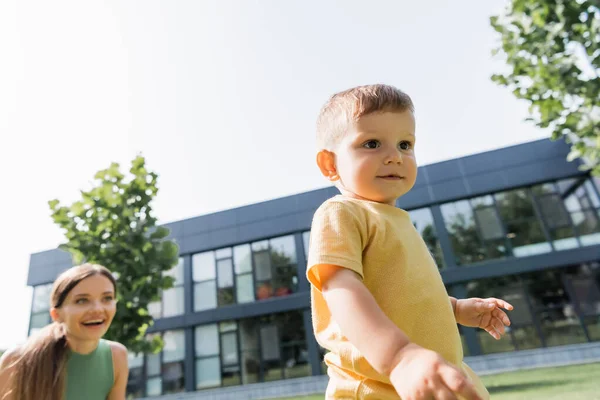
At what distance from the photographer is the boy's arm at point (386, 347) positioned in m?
0.75

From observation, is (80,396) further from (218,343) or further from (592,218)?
(592,218)

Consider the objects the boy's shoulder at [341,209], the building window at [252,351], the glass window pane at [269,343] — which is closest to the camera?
the boy's shoulder at [341,209]

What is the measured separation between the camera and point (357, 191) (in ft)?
4.48

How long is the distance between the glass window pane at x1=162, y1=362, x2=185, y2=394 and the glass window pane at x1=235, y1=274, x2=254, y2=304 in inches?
168

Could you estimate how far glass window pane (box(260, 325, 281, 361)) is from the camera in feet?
58.4

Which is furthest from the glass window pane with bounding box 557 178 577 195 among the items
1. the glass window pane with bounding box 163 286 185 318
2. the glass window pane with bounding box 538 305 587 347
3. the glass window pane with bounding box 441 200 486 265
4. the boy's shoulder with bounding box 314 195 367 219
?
the boy's shoulder with bounding box 314 195 367 219

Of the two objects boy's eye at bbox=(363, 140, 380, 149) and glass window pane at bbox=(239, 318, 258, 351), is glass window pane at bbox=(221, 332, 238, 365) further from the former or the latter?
boy's eye at bbox=(363, 140, 380, 149)

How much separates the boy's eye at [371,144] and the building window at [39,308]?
2590cm

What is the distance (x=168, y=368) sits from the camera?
18.8 m

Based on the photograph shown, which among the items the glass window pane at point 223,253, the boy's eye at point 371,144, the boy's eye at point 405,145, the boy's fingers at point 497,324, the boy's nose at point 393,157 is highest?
the glass window pane at point 223,253

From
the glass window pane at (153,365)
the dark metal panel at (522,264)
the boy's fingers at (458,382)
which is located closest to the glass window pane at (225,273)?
the glass window pane at (153,365)

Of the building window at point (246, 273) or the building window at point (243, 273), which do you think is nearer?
the building window at point (246, 273)

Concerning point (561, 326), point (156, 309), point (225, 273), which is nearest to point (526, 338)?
point (561, 326)

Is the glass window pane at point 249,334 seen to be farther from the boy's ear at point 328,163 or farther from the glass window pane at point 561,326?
the boy's ear at point 328,163
